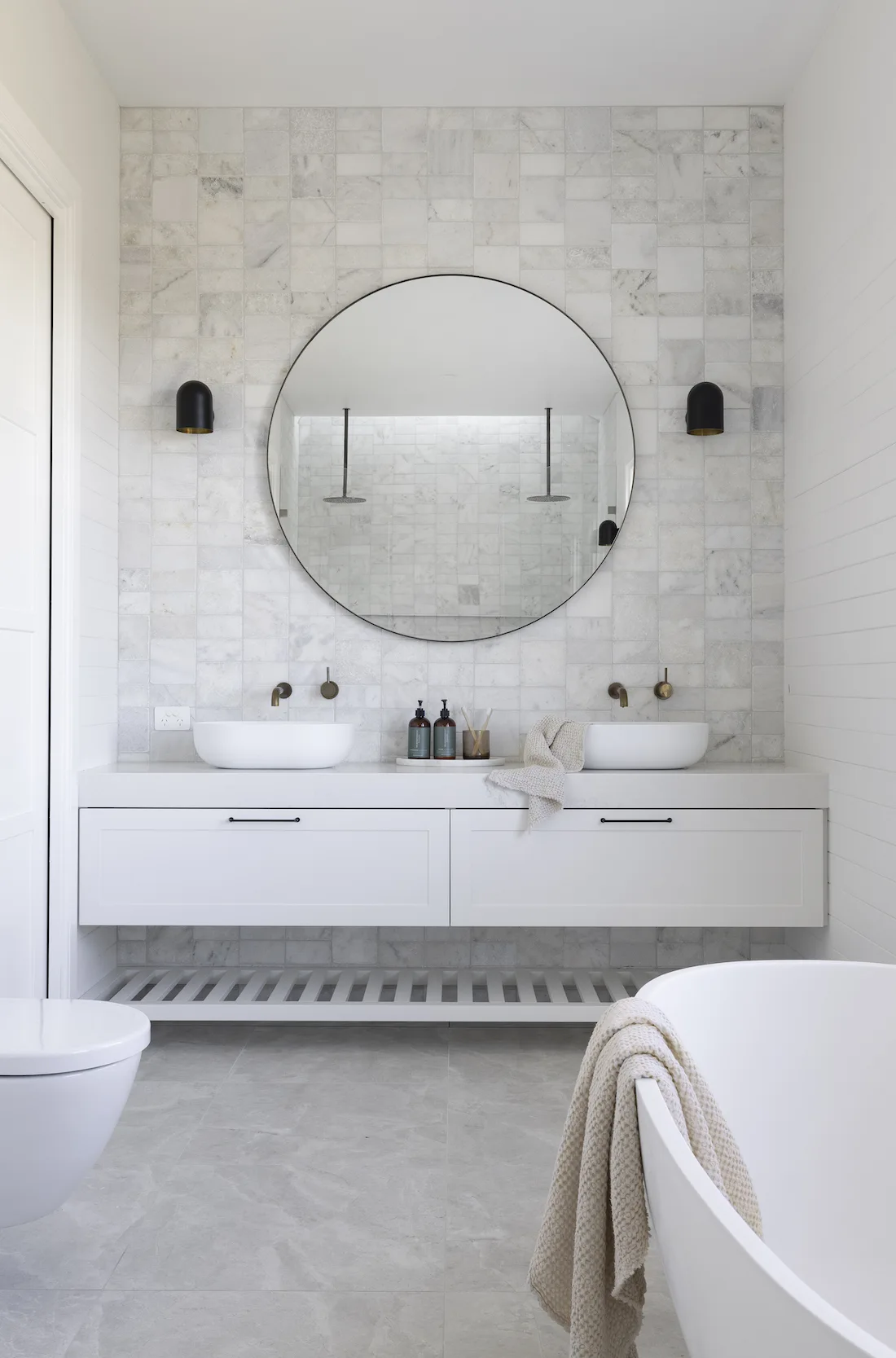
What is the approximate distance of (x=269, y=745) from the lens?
3.05 m

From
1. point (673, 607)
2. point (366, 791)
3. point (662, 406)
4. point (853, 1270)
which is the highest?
point (662, 406)

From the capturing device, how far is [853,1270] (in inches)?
67.3

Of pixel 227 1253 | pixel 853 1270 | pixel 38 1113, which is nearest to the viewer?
pixel 853 1270

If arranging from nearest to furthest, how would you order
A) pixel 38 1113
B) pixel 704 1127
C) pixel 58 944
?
pixel 704 1127 < pixel 38 1113 < pixel 58 944

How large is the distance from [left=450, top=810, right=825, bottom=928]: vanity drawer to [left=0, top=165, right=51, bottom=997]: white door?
119cm

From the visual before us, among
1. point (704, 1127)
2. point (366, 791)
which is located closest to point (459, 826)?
point (366, 791)

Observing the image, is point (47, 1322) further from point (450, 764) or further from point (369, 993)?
point (450, 764)

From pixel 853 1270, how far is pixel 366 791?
173 cm

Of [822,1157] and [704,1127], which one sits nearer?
[704,1127]

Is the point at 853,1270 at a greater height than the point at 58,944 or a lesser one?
lesser

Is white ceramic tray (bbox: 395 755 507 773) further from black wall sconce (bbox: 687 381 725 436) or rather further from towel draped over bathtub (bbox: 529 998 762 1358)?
towel draped over bathtub (bbox: 529 998 762 1358)

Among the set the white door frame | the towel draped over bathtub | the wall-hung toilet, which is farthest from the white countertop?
the towel draped over bathtub

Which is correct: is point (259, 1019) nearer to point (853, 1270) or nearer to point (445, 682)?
point (445, 682)

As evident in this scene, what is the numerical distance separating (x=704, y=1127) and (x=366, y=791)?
1.80 m
